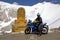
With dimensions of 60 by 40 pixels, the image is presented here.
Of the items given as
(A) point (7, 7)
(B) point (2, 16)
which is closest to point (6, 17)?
(B) point (2, 16)

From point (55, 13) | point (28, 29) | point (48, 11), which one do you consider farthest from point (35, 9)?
point (28, 29)

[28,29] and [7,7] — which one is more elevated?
[7,7]

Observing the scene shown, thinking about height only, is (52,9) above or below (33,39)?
above

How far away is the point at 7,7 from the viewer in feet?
117

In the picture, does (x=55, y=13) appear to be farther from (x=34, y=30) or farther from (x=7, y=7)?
(x=34, y=30)

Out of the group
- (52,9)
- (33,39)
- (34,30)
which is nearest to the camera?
(33,39)

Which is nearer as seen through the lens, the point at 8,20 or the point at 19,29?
the point at 19,29

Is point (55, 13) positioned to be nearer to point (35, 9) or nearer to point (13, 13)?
point (35, 9)

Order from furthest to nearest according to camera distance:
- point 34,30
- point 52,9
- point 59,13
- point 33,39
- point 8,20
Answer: point 8,20
point 52,9
point 59,13
point 34,30
point 33,39

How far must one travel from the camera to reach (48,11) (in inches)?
1142

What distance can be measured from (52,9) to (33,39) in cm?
1977

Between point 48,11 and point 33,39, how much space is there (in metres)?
19.7

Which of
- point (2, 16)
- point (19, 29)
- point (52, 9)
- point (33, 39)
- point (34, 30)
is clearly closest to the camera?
point (33, 39)

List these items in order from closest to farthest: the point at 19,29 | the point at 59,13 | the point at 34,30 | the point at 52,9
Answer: the point at 34,30
the point at 19,29
the point at 59,13
the point at 52,9
